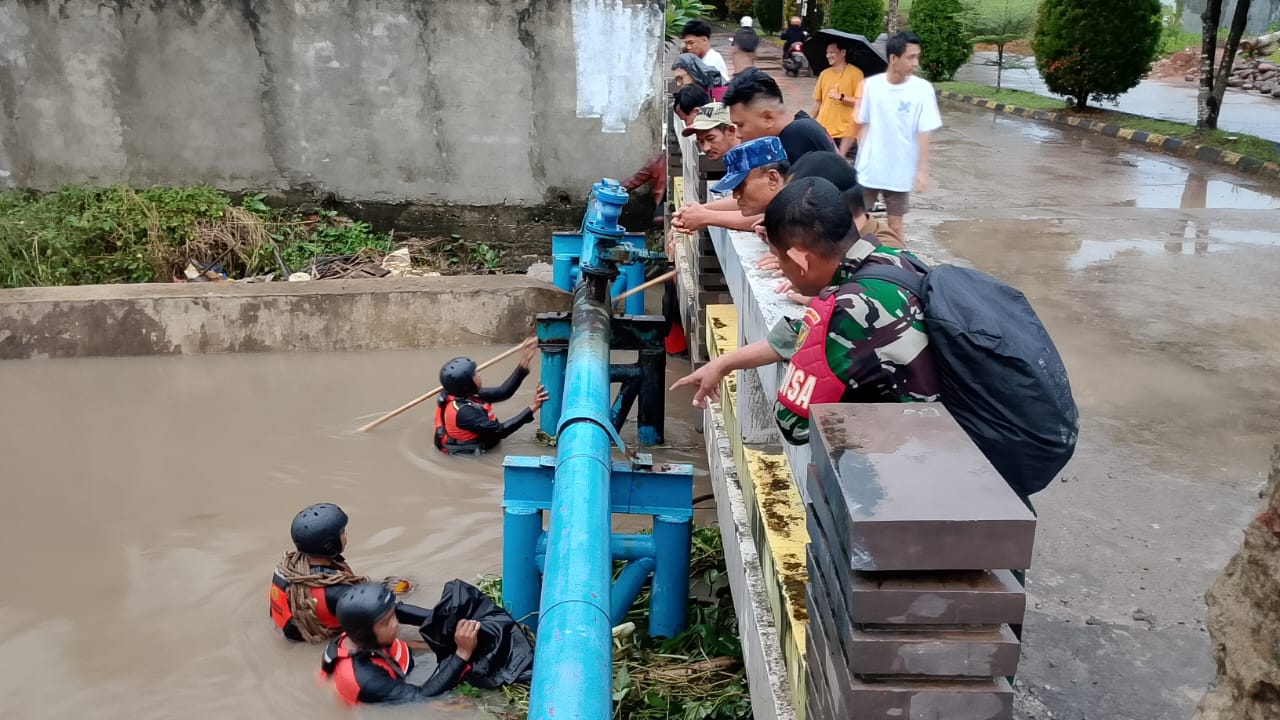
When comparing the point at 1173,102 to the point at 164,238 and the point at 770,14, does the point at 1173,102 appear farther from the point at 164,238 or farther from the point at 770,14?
the point at 164,238

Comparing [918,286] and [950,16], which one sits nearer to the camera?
[918,286]

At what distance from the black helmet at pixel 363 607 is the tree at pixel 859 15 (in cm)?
2439

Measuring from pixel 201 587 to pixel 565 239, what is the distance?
3.89 m

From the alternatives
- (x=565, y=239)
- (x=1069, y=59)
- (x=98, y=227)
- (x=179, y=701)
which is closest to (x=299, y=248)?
(x=98, y=227)

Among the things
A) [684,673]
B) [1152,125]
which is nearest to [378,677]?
[684,673]

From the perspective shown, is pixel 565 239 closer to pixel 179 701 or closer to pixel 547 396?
pixel 547 396

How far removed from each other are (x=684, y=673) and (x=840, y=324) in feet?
7.36

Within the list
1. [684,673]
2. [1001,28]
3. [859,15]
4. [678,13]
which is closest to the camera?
[684,673]

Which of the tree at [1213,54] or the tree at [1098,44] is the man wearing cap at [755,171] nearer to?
the tree at [1213,54]

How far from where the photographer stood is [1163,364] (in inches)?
222

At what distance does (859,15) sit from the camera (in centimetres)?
2605

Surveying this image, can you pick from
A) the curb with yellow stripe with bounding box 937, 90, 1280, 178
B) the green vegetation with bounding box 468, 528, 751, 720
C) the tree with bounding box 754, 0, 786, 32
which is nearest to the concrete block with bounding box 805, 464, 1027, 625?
the green vegetation with bounding box 468, 528, 751, 720

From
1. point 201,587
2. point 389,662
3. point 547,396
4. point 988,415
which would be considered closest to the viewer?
point 988,415

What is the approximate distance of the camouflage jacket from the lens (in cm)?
223
